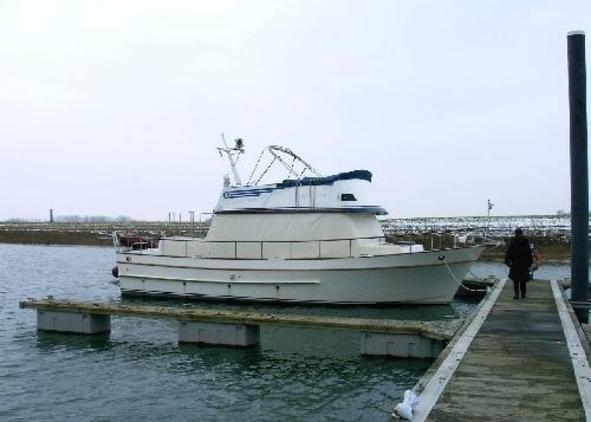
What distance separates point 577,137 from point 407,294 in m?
8.28

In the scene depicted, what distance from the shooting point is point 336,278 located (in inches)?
808

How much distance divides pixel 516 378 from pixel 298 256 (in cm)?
1420

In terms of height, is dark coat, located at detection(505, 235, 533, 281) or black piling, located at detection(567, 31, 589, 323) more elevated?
black piling, located at detection(567, 31, 589, 323)

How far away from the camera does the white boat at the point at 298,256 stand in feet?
66.3

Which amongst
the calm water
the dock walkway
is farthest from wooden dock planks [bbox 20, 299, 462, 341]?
the dock walkway

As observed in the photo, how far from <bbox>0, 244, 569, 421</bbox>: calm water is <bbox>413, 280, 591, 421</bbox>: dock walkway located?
1822mm

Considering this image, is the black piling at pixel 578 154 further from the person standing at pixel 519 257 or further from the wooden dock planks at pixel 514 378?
the wooden dock planks at pixel 514 378

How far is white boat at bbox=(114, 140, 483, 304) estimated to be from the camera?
20203 millimetres

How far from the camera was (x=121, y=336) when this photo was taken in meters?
16.6

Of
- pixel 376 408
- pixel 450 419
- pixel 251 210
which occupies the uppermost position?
pixel 251 210

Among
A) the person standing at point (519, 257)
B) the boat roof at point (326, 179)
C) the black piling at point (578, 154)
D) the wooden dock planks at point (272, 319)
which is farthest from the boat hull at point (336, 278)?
the black piling at point (578, 154)

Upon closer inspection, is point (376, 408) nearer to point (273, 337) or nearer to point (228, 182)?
point (273, 337)

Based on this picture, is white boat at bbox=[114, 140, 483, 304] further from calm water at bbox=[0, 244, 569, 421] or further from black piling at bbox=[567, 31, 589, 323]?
black piling at bbox=[567, 31, 589, 323]

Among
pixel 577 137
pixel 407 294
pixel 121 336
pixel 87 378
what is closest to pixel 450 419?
pixel 87 378
